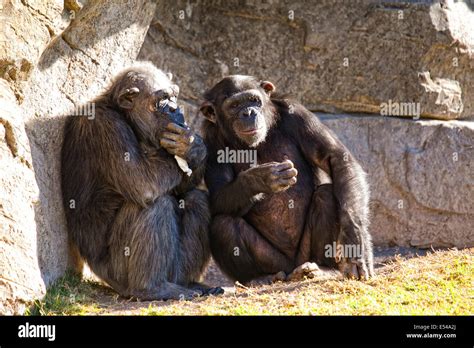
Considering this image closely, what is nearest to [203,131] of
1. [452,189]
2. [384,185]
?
[384,185]

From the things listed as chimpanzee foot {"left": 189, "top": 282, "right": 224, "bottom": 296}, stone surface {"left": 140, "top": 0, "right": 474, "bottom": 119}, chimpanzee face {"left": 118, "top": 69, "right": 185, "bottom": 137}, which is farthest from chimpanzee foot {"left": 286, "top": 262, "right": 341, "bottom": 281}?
stone surface {"left": 140, "top": 0, "right": 474, "bottom": 119}

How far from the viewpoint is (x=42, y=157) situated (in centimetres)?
749

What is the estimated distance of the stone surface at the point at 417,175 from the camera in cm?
995

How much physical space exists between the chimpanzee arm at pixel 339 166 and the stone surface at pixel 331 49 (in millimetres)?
1569

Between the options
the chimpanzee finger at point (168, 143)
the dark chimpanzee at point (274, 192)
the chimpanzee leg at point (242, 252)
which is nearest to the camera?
the chimpanzee finger at point (168, 143)

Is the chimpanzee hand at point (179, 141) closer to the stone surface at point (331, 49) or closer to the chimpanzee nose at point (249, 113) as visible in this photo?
the chimpanzee nose at point (249, 113)

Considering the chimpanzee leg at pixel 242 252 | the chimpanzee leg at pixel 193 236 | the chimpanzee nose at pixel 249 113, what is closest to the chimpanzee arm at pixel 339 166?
the chimpanzee nose at pixel 249 113

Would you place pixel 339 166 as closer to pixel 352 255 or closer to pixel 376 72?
pixel 352 255

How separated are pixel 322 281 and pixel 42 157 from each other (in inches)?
108

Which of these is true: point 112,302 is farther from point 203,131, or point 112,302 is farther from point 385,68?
point 385,68

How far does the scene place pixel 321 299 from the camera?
684 cm

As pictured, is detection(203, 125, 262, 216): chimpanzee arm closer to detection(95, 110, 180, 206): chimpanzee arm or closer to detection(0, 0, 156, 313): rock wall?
detection(95, 110, 180, 206): chimpanzee arm
